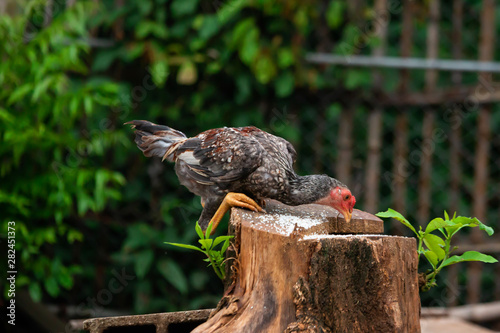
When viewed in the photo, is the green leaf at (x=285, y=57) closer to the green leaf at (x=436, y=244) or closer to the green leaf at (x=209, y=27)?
the green leaf at (x=209, y=27)

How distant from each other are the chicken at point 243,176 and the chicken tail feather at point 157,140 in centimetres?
1

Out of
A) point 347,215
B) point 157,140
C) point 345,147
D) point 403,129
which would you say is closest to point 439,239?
point 347,215

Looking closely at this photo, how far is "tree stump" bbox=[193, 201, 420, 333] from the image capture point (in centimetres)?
189

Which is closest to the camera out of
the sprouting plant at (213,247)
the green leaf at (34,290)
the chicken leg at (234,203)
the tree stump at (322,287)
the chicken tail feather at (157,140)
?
the tree stump at (322,287)

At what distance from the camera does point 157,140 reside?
2777mm

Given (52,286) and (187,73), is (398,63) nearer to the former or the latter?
(187,73)

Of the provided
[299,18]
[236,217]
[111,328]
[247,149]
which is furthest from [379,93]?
[111,328]

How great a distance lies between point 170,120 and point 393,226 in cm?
177

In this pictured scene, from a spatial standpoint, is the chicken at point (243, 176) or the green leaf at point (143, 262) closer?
the chicken at point (243, 176)

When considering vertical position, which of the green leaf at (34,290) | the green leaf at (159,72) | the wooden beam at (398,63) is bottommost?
the green leaf at (34,290)

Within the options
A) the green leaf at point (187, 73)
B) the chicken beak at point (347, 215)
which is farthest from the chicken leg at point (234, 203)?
the green leaf at point (187, 73)

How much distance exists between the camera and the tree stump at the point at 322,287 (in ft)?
6.21

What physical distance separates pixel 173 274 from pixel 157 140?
1.59 metres

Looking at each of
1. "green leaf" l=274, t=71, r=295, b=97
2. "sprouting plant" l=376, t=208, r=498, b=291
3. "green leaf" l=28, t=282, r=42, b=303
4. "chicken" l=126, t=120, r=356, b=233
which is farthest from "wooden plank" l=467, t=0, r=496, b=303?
"green leaf" l=28, t=282, r=42, b=303
